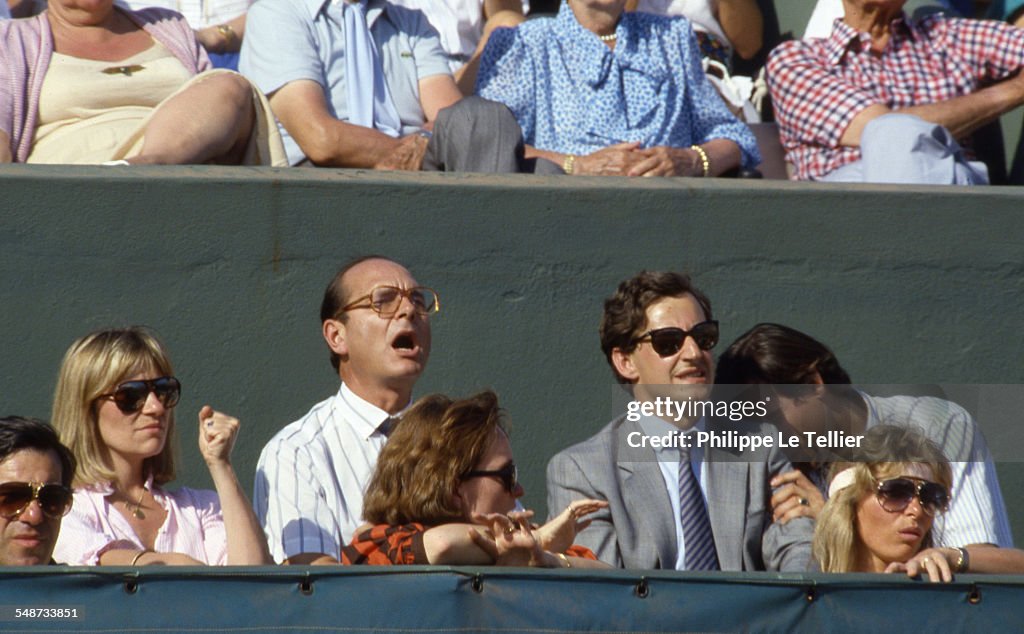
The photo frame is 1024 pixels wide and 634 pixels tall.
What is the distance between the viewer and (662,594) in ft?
10.3

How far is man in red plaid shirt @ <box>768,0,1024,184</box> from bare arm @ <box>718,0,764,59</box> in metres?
0.93

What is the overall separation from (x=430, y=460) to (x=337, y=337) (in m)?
0.95

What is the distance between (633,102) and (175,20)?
4.88 feet

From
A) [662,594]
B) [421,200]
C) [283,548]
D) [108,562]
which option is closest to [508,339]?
[421,200]

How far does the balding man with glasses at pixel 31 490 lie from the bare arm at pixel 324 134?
213 cm

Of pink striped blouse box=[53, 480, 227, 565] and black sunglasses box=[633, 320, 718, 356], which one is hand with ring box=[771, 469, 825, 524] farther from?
pink striped blouse box=[53, 480, 227, 565]

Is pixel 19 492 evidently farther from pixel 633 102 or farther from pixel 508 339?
pixel 633 102

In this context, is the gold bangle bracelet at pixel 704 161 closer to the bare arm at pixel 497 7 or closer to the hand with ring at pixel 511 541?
the bare arm at pixel 497 7

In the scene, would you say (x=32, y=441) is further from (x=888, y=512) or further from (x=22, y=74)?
(x=22, y=74)

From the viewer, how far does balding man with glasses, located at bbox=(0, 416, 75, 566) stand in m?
3.43

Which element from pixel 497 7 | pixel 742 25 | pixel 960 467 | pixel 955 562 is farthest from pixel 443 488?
pixel 742 25

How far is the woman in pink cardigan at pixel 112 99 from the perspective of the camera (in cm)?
524

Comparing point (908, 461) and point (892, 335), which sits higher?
point (892, 335)

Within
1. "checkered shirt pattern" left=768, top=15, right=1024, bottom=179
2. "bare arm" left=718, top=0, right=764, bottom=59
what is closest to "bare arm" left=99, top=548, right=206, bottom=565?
"checkered shirt pattern" left=768, top=15, right=1024, bottom=179
